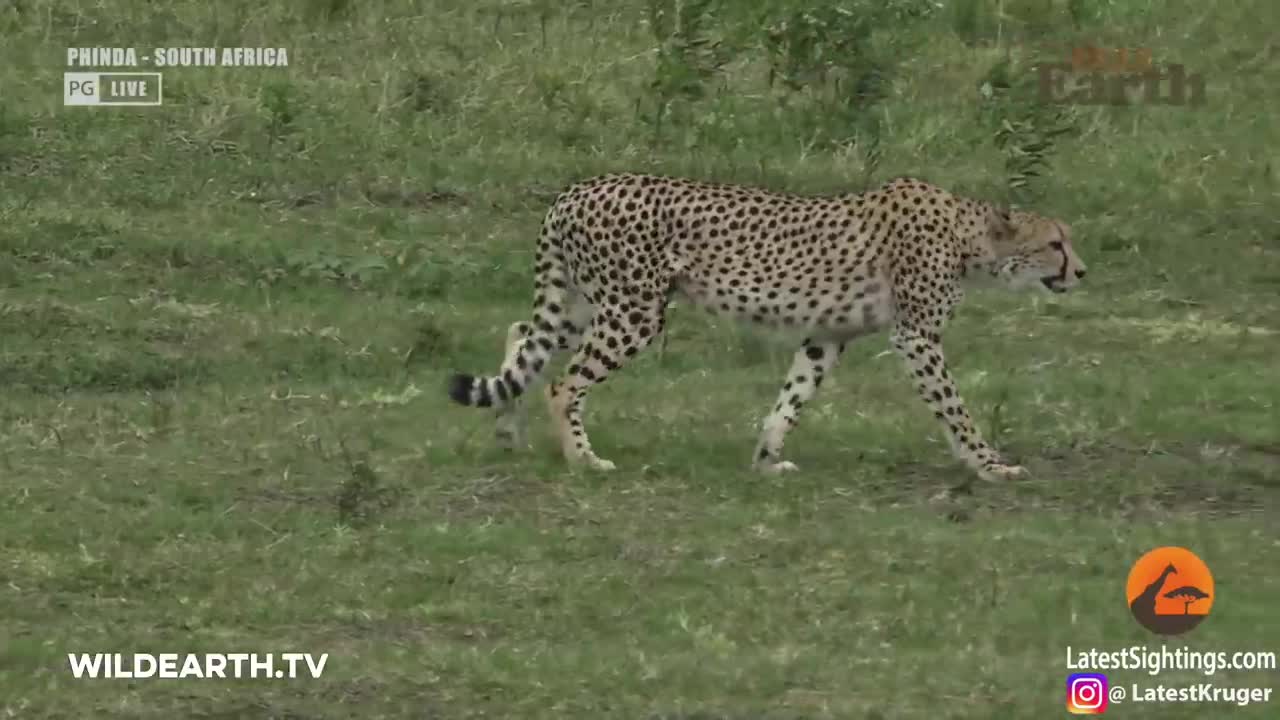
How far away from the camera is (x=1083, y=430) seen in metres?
11.4

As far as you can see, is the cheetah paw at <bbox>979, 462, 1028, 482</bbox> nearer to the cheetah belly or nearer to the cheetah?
the cheetah

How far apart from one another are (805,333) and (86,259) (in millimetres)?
3910

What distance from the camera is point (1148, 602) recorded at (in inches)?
357

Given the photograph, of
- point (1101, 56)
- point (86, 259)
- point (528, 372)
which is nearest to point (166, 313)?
point (86, 259)

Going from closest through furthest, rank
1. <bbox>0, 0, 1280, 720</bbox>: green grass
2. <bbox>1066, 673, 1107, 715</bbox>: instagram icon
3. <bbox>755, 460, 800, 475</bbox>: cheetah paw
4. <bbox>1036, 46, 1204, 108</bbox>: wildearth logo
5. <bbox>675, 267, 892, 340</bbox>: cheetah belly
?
<bbox>1066, 673, 1107, 715</bbox>: instagram icon → <bbox>0, 0, 1280, 720</bbox>: green grass → <bbox>755, 460, 800, 475</bbox>: cheetah paw → <bbox>675, 267, 892, 340</bbox>: cheetah belly → <bbox>1036, 46, 1204, 108</bbox>: wildearth logo

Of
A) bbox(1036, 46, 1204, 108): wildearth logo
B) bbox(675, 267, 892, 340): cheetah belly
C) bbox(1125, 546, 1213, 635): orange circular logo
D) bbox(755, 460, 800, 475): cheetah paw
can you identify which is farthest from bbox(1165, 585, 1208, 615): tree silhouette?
bbox(1036, 46, 1204, 108): wildearth logo

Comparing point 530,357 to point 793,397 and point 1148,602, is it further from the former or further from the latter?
point 1148,602

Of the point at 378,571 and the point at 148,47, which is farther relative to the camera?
the point at 148,47

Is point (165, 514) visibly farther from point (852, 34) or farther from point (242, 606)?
point (852, 34)

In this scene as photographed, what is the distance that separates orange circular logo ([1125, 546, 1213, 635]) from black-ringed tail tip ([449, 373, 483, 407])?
8.41 ft

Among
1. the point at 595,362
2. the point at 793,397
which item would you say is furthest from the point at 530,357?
the point at 793,397

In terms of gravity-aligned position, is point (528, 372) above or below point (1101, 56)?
below

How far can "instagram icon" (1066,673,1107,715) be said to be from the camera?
812cm

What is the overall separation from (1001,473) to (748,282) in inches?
44.9
